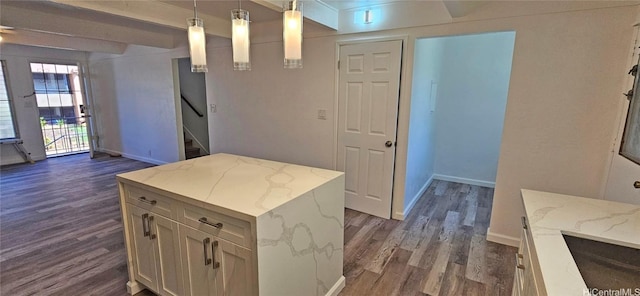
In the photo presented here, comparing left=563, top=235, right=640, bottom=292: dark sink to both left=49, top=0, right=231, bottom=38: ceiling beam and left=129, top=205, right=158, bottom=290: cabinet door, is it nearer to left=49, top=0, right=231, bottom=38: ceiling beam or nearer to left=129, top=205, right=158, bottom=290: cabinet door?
left=129, top=205, right=158, bottom=290: cabinet door

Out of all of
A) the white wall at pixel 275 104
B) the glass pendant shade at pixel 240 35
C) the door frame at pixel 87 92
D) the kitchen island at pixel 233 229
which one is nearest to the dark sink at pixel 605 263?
the kitchen island at pixel 233 229

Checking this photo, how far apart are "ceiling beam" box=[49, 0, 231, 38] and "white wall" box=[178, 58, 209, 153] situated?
2652 mm

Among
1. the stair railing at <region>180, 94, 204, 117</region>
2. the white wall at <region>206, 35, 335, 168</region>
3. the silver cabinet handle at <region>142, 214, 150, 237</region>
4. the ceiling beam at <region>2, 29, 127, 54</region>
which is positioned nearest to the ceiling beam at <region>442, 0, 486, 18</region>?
the white wall at <region>206, 35, 335, 168</region>

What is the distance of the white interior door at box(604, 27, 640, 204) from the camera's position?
180 centimetres

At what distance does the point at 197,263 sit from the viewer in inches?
66.3

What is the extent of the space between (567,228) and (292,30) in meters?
1.58

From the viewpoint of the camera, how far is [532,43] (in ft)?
8.01

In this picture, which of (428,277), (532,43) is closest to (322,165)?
(428,277)

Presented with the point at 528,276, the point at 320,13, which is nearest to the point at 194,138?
the point at 320,13

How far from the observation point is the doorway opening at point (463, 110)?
402 centimetres

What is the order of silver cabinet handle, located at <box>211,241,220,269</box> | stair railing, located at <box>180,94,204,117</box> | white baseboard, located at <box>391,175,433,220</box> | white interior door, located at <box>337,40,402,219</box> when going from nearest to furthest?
silver cabinet handle, located at <box>211,241,220,269</box>, white interior door, located at <box>337,40,402,219</box>, white baseboard, located at <box>391,175,433,220</box>, stair railing, located at <box>180,94,204,117</box>

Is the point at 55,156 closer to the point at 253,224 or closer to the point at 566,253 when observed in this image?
the point at 253,224

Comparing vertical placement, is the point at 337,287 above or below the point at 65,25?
below

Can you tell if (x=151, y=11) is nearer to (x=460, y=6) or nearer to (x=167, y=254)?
(x=167, y=254)
